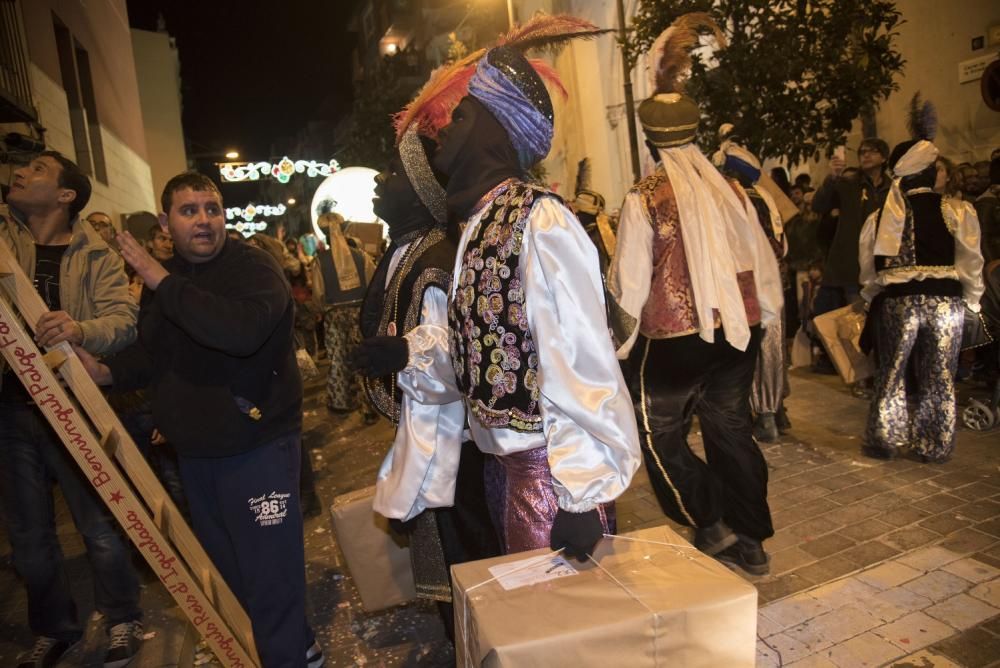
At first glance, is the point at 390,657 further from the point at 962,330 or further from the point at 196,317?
the point at 962,330

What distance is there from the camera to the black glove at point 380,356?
2.17 m

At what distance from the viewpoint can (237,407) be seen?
8.50ft

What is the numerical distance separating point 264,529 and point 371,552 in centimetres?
50

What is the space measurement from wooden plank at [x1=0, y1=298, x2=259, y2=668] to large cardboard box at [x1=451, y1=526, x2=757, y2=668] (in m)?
1.28

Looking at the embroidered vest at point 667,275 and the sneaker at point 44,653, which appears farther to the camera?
the embroidered vest at point 667,275

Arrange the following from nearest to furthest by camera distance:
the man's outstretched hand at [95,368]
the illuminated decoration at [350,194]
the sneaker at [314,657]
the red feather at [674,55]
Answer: the man's outstretched hand at [95,368] → the sneaker at [314,657] → the red feather at [674,55] → the illuminated decoration at [350,194]

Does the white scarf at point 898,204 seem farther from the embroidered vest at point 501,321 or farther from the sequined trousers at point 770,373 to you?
the embroidered vest at point 501,321

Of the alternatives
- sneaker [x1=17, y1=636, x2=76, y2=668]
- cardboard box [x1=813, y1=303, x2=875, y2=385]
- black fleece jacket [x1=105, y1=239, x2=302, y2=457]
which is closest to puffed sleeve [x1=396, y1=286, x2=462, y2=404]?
black fleece jacket [x1=105, y1=239, x2=302, y2=457]

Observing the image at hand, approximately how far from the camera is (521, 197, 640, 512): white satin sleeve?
1.76 meters

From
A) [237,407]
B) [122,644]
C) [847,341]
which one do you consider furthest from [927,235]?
[122,644]

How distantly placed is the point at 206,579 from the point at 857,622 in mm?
2586

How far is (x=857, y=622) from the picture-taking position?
9.68ft

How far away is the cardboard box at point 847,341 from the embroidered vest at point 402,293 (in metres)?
3.93

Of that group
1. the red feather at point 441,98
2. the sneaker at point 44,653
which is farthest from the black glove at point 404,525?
the sneaker at point 44,653
